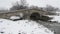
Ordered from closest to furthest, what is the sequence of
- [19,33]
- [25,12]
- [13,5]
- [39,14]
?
[19,33] → [25,12] → [39,14] → [13,5]

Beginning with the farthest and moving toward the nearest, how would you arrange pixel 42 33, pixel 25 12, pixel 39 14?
pixel 39 14 < pixel 25 12 < pixel 42 33

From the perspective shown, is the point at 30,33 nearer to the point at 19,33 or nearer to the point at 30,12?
the point at 19,33

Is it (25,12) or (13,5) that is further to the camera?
(13,5)

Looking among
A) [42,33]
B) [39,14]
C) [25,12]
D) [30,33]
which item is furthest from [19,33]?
[39,14]

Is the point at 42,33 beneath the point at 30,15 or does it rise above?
above

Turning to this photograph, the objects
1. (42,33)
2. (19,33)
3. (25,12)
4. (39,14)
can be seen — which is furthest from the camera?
(39,14)

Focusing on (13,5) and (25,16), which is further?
(13,5)

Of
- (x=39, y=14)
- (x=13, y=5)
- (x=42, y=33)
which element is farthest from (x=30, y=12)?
(x=13, y=5)

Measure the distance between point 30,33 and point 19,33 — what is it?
1.06 meters

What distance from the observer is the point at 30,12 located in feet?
91.0

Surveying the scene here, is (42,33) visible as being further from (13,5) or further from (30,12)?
(13,5)

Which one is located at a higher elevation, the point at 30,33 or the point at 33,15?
the point at 30,33

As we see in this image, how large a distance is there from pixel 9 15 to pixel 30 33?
16.8 m

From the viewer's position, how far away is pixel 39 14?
29391 mm
